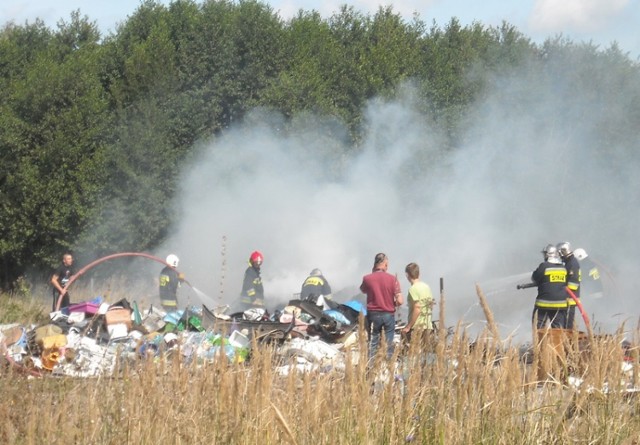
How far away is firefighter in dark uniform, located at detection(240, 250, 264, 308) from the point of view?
15.9m

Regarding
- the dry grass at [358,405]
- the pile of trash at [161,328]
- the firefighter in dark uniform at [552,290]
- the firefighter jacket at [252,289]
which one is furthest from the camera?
the firefighter jacket at [252,289]

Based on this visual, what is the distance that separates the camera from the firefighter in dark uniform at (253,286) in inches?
625

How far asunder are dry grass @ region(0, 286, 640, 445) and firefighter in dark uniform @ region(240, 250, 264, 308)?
10.9 meters

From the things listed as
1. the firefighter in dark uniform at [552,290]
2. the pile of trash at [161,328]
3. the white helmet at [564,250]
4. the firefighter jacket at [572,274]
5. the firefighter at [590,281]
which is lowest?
the pile of trash at [161,328]

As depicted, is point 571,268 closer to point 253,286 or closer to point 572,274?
point 572,274

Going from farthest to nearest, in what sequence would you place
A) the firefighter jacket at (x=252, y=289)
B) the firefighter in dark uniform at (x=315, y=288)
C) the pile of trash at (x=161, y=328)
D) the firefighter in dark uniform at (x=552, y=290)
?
the firefighter jacket at (x=252, y=289)
the firefighter in dark uniform at (x=315, y=288)
the firefighter in dark uniform at (x=552, y=290)
the pile of trash at (x=161, y=328)

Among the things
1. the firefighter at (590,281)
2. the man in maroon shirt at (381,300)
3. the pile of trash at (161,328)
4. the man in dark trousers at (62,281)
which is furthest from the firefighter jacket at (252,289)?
the firefighter at (590,281)

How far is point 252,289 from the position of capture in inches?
626

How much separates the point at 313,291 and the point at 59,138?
11.4 metres

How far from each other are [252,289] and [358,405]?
11.3 metres

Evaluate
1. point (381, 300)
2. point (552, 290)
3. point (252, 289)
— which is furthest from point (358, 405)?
point (252, 289)

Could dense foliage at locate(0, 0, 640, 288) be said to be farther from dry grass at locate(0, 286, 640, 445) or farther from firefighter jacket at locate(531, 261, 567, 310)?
dry grass at locate(0, 286, 640, 445)

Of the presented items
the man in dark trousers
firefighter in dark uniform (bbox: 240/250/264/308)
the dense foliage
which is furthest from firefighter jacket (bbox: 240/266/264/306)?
the dense foliage

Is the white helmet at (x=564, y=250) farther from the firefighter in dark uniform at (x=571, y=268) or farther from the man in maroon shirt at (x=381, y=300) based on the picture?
the man in maroon shirt at (x=381, y=300)
